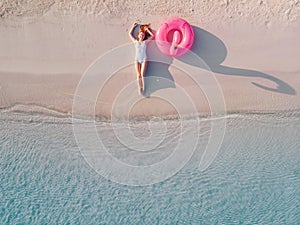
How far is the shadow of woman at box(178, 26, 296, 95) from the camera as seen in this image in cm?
334

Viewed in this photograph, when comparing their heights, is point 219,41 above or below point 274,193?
above

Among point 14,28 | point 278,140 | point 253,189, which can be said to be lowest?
point 253,189

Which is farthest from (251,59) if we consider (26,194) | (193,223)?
(26,194)

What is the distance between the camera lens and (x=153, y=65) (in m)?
3.39

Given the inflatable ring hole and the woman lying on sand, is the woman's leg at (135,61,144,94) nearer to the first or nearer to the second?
the woman lying on sand

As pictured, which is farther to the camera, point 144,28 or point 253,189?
point 253,189

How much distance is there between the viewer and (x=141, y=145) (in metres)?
3.50

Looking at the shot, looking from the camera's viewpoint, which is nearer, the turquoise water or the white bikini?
the white bikini

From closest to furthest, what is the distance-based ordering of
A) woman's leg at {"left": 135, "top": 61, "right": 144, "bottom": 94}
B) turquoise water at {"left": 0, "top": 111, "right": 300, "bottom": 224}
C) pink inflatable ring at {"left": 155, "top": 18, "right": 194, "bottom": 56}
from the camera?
pink inflatable ring at {"left": 155, "top": 18, "right": 194, "bottom": 56} → woman's leg at {"left": 135, "top": 61, "right": 144, "bottom": 94} → turquoise water at {"left": 0, "top": 111, "right": 300, "bottom": 224}

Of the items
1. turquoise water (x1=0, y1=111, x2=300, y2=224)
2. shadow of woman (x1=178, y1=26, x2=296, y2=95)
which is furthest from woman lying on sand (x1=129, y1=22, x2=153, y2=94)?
turquoise water (x1=0, y1=111, x2=300, y2=224)

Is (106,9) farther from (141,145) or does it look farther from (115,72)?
(141,145)

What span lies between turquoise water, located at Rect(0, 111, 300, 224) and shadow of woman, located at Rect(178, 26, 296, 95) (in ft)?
2.29

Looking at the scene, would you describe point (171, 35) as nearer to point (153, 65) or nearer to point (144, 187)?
point (153, 65)

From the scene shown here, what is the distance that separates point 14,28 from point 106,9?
3.40 feet
